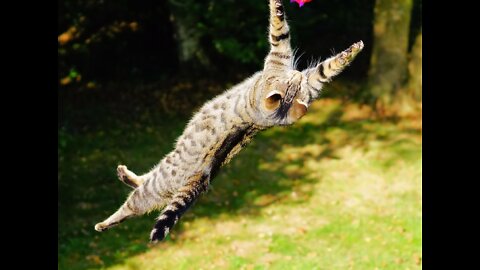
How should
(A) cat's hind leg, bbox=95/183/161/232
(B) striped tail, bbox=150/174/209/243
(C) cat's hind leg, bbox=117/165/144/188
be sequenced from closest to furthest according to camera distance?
(B) striped tail, bbox=150/174/209/243 → (A) cat's hind leg, bbox=95/183/161/232 → (C) cat's hind leg, bbox=117/165/144/188

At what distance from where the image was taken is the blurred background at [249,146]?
11.6 metres

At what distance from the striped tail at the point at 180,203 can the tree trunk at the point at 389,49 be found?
12.9 metres

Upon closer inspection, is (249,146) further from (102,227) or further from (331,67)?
(331,67)

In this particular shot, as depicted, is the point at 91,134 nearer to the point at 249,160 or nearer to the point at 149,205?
the point at 249,160

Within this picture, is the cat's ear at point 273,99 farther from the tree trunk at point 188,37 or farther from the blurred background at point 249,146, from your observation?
the tree trunk at point 188,37

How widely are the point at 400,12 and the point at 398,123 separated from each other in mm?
2514

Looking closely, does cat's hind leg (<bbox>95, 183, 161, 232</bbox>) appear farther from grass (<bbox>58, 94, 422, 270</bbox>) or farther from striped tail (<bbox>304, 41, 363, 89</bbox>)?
grass (<bbox>58, 94, 422, 270</bbox>)

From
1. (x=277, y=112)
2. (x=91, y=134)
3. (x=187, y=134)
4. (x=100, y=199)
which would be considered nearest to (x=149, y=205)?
(x=187, y=134)

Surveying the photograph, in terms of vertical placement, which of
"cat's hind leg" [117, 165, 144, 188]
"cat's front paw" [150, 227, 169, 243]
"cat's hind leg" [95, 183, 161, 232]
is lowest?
"cat's front paw" [150, 227, 169, 243]

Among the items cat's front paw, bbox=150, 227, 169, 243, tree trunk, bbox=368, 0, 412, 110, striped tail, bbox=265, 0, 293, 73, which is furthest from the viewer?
tree trunk, bbox=368, 0, 412, 110

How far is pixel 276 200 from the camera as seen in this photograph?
44.2ft

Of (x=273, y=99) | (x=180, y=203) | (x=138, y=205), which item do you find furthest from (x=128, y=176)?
(x=273, y=99)

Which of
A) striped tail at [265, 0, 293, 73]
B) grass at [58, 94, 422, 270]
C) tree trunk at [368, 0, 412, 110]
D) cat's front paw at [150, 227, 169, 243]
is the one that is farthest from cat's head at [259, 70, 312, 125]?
tree trunk at [368, 0, 412, 110]

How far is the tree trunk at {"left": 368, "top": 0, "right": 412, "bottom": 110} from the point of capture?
1603 centimetres
